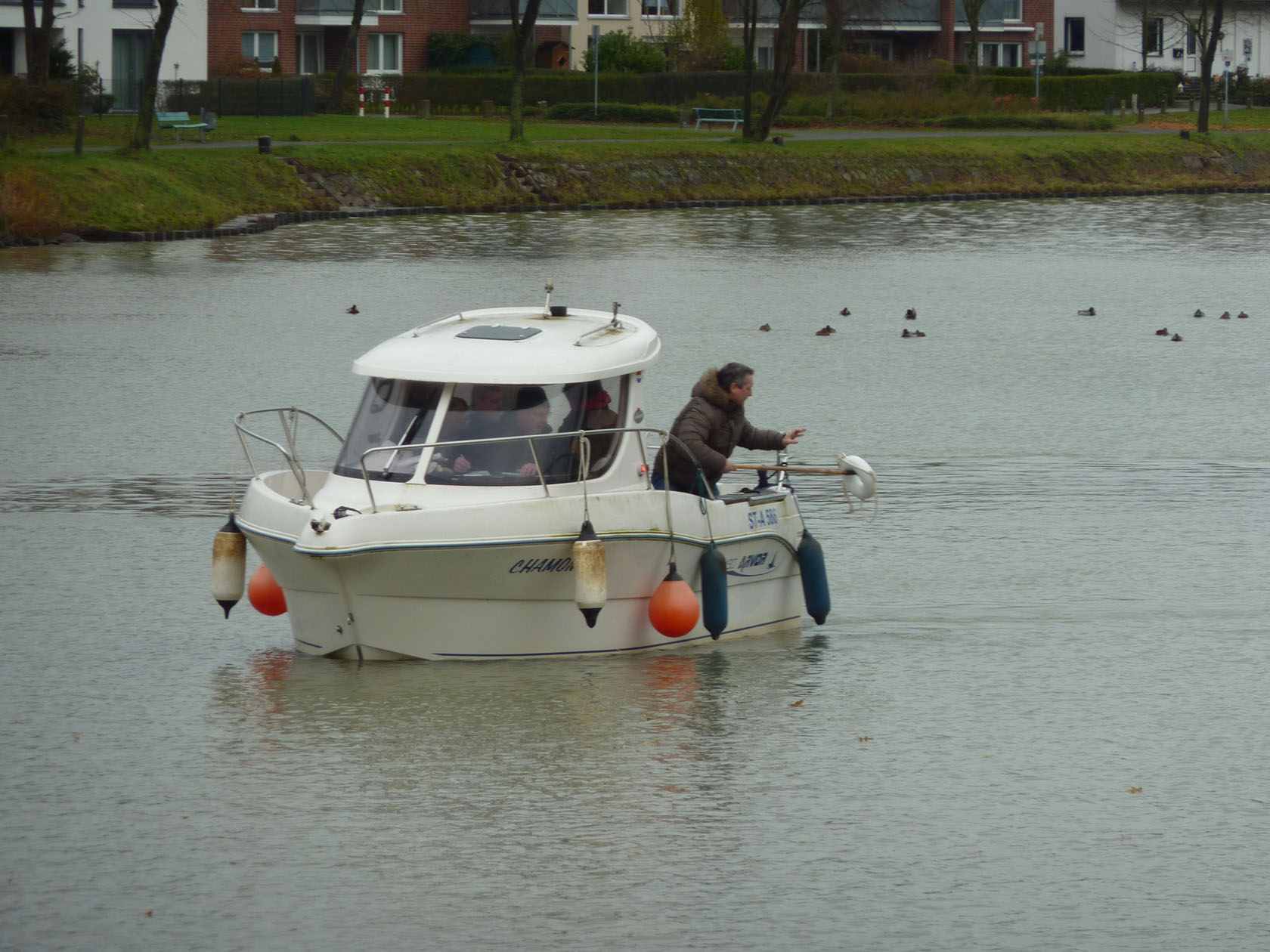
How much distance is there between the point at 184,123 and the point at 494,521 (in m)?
47.7

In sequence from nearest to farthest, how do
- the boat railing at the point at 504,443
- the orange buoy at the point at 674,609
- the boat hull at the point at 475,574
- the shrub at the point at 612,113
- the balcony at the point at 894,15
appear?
the boat hull at the point at 475,574 < the boat railing at the point at 504,443 < the orange buoy at the point at 674,609 < the shrub at the point at 612,113 < the balcony at the point at 894,15

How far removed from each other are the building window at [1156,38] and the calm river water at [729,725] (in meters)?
73.3

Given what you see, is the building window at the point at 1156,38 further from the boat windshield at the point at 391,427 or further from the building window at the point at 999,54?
the boat windshield at the point at 391,427

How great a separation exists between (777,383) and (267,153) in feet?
93.2

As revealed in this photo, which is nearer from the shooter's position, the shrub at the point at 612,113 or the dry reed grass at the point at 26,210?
the dry reed grass at the point at 26,210

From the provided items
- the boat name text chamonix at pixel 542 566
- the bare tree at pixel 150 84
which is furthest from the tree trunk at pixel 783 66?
the boat name text chamonix at pixel 542 566

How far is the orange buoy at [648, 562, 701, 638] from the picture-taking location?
39.9 ft

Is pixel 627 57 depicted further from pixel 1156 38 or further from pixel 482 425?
pixel 482 425

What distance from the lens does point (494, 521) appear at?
11609mm

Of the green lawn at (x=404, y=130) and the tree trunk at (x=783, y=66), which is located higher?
the tree trunk at (x=783, y=66)

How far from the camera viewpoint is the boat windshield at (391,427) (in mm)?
12289

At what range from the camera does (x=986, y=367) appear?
26.7 metres

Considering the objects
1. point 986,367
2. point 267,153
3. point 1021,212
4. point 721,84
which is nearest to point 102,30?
point 267,153

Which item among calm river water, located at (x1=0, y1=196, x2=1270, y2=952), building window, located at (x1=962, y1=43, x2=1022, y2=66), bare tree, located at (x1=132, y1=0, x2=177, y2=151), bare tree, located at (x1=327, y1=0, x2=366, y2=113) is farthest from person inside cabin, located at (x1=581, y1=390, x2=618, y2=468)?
building window, located at (x1=962, y1=43, x2=1022, y2=66)
